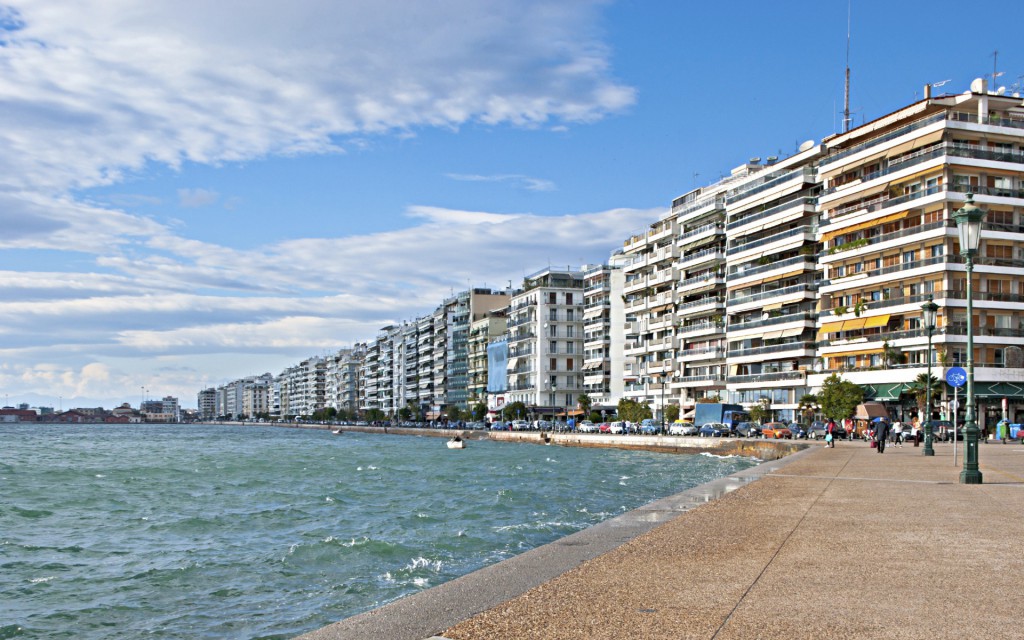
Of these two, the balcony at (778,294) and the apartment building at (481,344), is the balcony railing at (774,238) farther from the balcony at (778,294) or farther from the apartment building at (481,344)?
the apartment building at (481,344)

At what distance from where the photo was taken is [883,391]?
66.2 m

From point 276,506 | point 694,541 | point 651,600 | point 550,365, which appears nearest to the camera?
point 651,600

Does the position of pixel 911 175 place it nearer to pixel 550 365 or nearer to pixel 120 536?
pixel 120 536

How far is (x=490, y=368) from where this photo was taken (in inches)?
5920

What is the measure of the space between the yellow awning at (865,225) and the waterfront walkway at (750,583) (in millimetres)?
56128

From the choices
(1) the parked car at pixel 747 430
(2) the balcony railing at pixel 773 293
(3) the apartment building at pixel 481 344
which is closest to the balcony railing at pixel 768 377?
(2) the balcony railing at pixel 773 293

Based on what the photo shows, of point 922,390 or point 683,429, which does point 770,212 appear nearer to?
point 683,429

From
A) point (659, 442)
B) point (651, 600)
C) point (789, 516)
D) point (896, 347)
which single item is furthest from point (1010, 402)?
point (651, 600)

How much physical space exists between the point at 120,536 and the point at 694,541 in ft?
52.4

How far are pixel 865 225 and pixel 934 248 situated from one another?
6759mm

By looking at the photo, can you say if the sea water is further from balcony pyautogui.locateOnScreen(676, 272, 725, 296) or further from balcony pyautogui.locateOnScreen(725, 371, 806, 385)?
balcony pyautogui.locateOnScreen(676, 272, 725, 296)

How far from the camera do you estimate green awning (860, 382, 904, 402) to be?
212 ft

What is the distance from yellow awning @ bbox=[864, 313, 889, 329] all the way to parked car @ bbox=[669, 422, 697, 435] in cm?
1583

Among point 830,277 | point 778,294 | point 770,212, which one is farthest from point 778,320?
point 770,212
